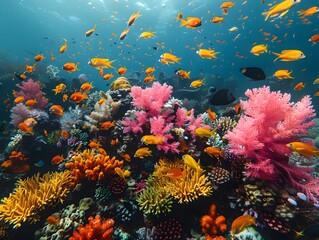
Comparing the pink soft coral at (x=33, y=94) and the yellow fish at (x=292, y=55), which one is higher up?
the pink soft coral at (x=33, y=94)

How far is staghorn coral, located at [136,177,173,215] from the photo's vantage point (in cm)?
403

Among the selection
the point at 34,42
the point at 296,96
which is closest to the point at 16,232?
the point at 296,96

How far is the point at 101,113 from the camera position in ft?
21.0

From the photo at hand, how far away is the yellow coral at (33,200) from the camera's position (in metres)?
4.45

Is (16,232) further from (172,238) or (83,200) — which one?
(172,238)

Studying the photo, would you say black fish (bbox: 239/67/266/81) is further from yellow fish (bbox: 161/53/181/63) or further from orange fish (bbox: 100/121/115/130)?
orange fish (bbox: 100/121/115/130)

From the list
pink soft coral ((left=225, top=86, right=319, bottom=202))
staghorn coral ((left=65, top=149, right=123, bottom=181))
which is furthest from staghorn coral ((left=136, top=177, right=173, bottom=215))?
pink soft coral ((left=225, top=86, right=319, bottom=202))

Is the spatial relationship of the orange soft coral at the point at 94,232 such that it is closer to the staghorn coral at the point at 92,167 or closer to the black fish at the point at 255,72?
the staghorn coral at the point at 92,167

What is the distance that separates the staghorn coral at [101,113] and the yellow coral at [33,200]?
1.87 m

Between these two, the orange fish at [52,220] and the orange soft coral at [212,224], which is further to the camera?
the orange fish at [52,220]

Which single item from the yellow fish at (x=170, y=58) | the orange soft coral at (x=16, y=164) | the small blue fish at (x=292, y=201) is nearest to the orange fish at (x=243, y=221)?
the small blue fish at (x=292, y=201)

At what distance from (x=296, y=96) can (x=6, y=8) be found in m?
68.7

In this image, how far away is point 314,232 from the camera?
310cm

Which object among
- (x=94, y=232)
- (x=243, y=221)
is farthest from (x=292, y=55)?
(x=94, y=232)
